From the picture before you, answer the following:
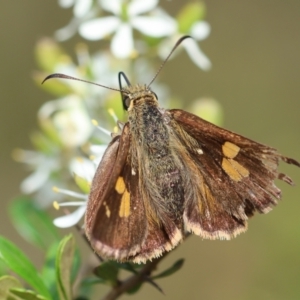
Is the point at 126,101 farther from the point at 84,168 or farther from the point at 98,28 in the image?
the point at 98,28

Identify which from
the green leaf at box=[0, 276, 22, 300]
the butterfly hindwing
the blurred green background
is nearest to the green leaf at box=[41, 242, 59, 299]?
the green leaf at box=[0, 276, 22, 300]

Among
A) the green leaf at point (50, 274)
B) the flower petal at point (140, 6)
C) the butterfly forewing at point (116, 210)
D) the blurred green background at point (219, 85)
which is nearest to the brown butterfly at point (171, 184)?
the butterfly forewing at point (116, 210)

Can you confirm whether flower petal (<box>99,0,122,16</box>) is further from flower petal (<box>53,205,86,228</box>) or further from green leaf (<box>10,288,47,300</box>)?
green leaf (<box>10,288,47,300</box>)

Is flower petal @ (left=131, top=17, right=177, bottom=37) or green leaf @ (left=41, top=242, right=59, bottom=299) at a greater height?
flower petal @ (left=131, top=17, right=177, bottom=37)

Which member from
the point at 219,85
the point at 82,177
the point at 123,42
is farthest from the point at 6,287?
the point at 219,85

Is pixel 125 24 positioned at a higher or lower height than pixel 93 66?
higher

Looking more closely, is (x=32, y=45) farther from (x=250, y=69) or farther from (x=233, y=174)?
(x=233, y=174)
